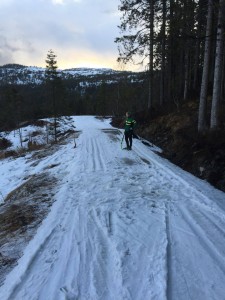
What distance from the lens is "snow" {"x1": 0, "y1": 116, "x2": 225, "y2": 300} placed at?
444 cm

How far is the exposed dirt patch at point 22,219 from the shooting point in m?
5.65

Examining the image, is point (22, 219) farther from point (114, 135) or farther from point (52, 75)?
point (52, 75)

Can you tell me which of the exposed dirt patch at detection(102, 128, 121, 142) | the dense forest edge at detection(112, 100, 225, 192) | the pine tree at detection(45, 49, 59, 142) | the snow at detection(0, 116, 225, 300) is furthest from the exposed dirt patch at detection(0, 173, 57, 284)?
the pine tree at detection(45, 49, 59, 142)

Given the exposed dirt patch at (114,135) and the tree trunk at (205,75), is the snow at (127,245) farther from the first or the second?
the exposed dirt patch at (114,135)

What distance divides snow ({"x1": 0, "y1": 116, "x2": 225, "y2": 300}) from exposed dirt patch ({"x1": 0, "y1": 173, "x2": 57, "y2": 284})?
0.21 metres

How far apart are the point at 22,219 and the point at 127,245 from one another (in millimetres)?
2845

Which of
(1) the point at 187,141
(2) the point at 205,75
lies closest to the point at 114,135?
(1) the point at 187,141

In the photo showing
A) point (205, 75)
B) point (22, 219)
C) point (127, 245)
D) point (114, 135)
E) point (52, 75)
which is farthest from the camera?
point (52, 75)

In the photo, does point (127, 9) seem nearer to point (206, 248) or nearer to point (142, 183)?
point (142, 183)

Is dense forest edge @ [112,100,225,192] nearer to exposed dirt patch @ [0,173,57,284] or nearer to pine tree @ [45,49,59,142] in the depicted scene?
exposed dirt patch @ [0,173,57,284]

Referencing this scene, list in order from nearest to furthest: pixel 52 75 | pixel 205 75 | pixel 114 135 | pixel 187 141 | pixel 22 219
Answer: pixel 22 219 < pixel 205 75 < pixel 187 141 < pixel 114 135 < pixel 52 75

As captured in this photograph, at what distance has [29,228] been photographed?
6.75m

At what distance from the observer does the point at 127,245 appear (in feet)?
18.6

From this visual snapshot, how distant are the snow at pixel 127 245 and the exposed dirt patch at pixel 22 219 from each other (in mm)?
207
